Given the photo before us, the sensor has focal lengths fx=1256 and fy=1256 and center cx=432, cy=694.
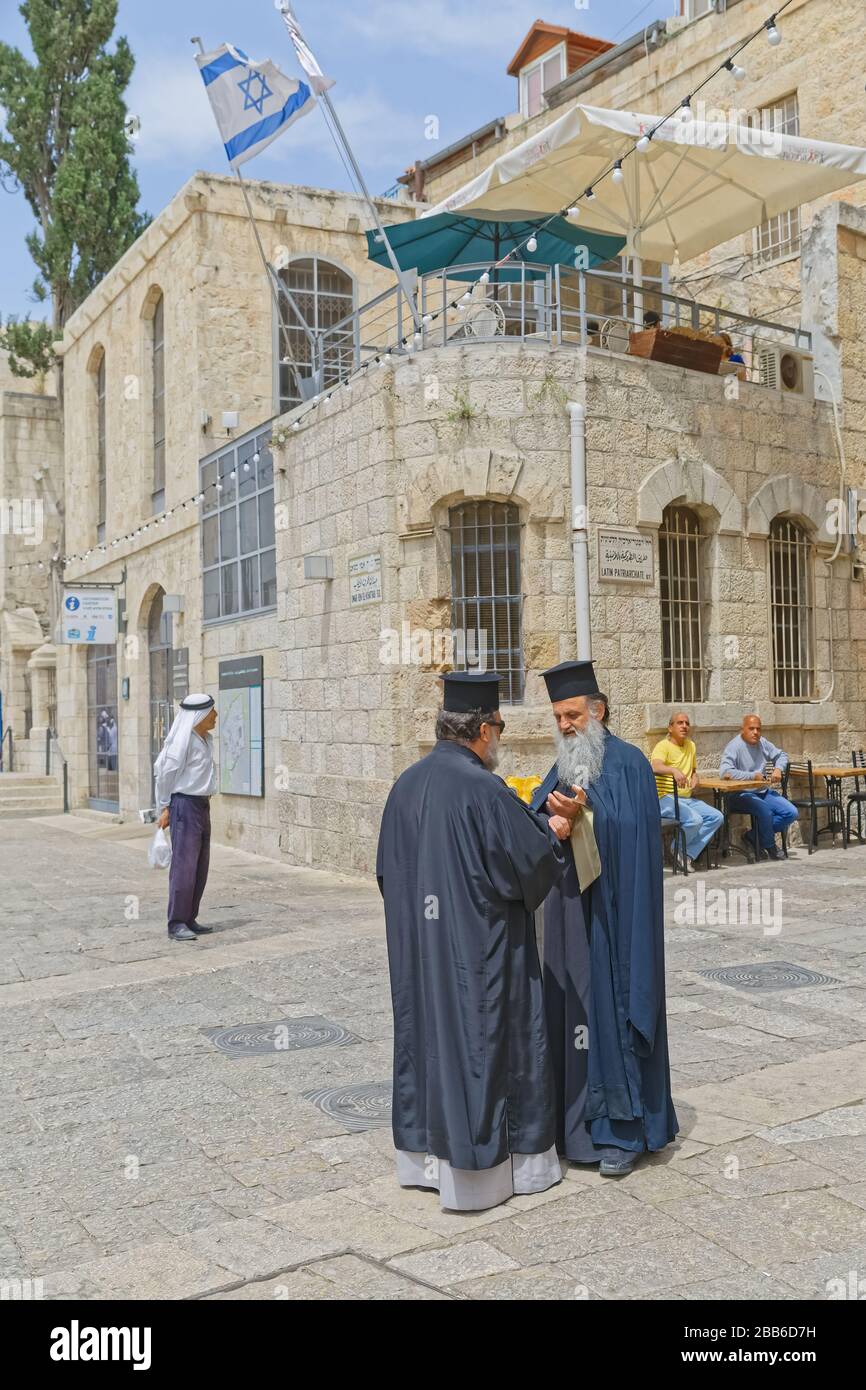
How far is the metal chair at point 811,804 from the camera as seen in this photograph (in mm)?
12630

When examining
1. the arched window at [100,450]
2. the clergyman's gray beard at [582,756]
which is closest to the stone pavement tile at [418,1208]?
the clergyman's gray beard at [582,756]

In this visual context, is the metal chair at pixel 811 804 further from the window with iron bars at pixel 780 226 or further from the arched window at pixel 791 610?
the window with iron bars at pixel 780 226

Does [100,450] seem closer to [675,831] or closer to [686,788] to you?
[686,788]

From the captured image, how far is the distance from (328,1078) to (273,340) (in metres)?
13.8

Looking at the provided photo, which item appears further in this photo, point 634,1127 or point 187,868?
point 187,868

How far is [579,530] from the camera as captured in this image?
1158 centimetres

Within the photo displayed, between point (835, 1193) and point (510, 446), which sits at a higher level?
point (510, 446)

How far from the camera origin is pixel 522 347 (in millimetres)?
11586

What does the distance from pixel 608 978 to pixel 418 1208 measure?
983 millimetres

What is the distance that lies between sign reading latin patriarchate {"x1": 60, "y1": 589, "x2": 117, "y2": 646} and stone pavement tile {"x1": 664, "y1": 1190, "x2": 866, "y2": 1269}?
18242 millimetres

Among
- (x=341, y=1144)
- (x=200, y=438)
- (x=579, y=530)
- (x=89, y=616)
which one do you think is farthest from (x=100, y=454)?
(x=341, y=1144)

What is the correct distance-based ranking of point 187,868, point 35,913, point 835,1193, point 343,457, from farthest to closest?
point 343,457
point 35,913
point 187,868
point 835,1193
